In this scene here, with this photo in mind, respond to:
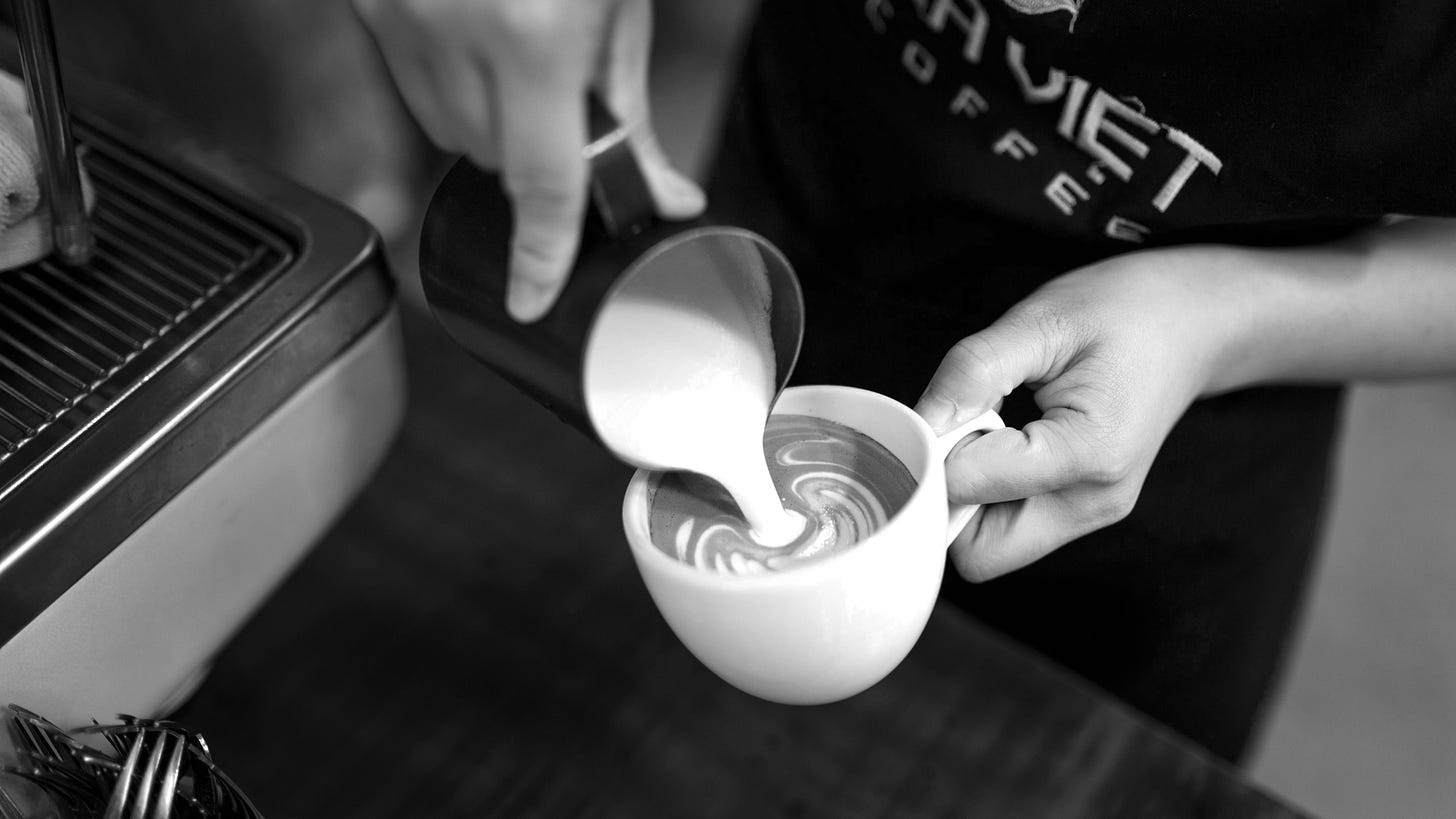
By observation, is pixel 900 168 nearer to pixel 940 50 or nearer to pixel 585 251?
pixel 940 50

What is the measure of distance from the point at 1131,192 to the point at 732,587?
385mm

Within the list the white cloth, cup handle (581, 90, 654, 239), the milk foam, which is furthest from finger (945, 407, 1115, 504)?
the white cloth

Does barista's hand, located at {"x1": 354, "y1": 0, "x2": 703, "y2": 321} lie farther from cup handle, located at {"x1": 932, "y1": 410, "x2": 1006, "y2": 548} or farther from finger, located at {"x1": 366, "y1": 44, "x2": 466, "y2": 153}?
cup handle, located at {"x1": 932, "y1": 410, "x2": 1006, "y2": 548}

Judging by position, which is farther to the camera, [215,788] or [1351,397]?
[1351,397]

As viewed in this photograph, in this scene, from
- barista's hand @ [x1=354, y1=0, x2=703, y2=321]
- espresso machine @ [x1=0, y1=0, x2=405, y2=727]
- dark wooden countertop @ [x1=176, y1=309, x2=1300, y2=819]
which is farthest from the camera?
dark wooden countertop @ [x1=176, y1=309, x2=1300, y2=819]

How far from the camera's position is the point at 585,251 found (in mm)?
502

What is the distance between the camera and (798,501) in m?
0.71

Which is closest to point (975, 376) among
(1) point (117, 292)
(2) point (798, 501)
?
(2) point (798, 501)

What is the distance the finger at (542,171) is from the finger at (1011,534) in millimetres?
312

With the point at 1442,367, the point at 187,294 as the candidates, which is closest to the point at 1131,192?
the point at 1442,367

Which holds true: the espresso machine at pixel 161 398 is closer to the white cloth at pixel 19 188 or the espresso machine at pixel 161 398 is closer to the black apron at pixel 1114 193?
the white cloth at pixel 19 188

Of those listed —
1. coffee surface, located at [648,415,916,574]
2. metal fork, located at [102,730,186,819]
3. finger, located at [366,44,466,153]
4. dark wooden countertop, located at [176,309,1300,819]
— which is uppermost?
finger, located at [366,44,466,153]

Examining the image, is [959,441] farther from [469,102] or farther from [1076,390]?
[469,102]

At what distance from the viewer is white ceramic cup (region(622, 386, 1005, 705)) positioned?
548 mm
